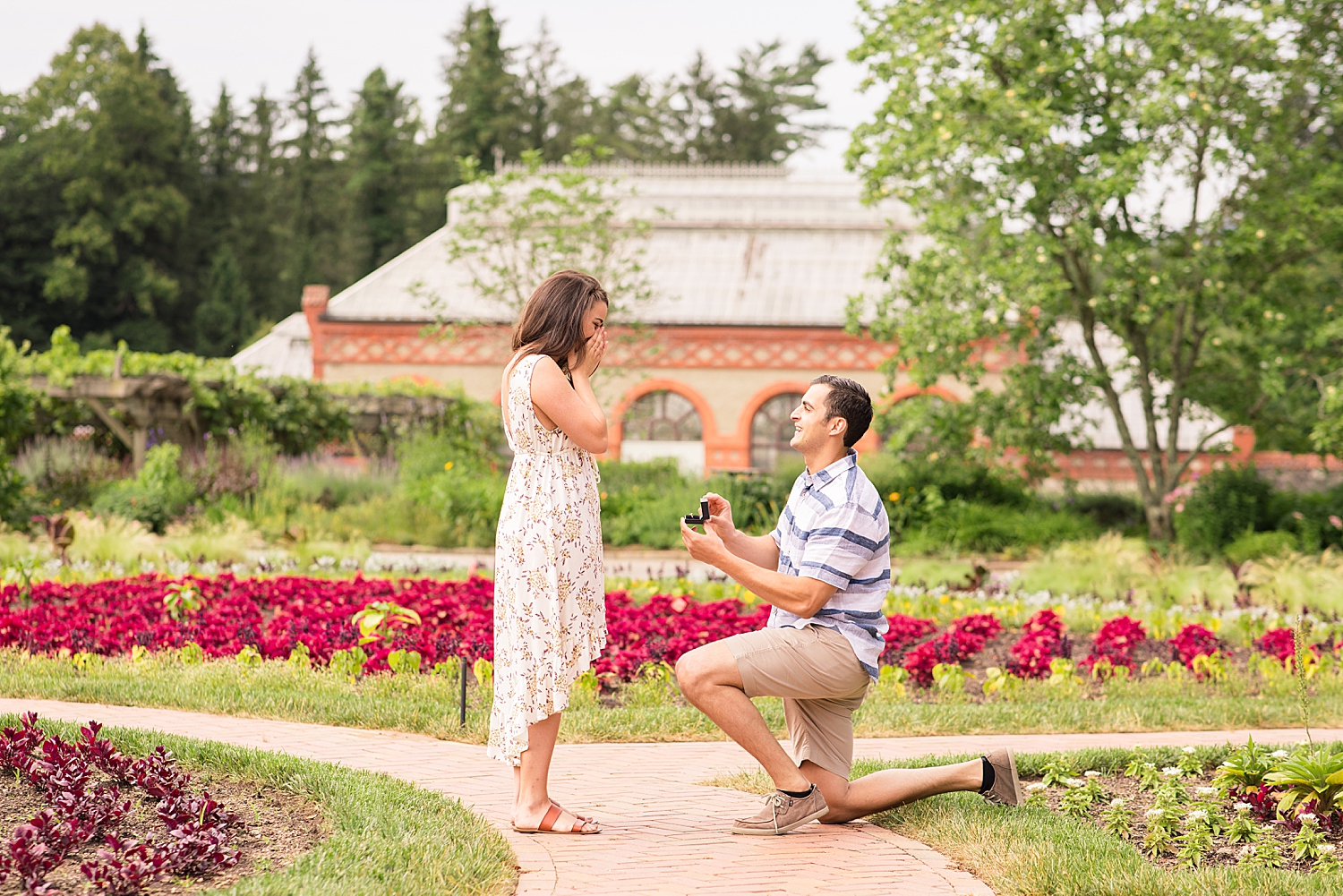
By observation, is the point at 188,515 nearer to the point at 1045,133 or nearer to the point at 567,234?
the point at 567,234

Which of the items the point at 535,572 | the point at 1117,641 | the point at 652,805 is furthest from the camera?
the point at 1117,641

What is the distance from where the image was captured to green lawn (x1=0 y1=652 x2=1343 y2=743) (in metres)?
5.69

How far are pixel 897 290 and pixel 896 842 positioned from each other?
12.3 meters

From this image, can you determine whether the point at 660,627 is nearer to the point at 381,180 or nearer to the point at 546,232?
→ the point at 546,232

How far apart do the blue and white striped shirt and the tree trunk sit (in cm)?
1307

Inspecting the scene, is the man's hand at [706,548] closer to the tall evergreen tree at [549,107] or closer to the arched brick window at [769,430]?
the arched brick window at [769,430]

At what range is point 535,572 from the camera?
160 inches

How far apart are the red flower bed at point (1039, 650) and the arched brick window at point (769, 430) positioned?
19574mm

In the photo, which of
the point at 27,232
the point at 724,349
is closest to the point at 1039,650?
the point at 724,349

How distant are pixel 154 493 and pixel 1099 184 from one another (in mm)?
11387

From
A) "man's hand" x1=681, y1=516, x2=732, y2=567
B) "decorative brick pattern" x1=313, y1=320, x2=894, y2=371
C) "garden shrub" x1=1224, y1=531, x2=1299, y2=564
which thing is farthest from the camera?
"decorative brick pattern" x1=313, y1=320, x2=894, y2=371

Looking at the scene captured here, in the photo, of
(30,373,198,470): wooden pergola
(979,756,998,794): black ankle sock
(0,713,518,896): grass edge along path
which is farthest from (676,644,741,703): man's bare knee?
(30,373,198,470): wooden pergola

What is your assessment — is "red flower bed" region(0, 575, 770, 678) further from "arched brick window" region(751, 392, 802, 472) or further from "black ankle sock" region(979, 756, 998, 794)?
"arched brick window" region(751, 392, 802, 472)

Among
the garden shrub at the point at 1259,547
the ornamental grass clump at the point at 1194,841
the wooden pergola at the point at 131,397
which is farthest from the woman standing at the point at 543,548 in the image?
the wooden pergola at the point at 131,397
